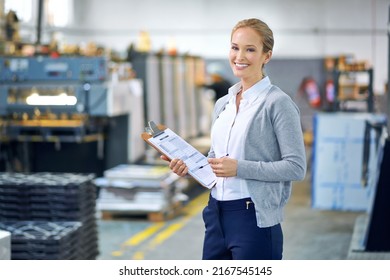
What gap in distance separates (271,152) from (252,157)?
0.06m

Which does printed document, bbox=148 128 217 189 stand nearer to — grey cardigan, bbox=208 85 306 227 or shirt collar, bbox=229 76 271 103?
grey cardigan, bbox=208 85 306 227

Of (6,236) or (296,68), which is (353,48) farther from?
(6,236)

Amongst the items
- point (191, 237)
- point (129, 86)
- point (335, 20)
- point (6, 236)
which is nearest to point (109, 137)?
point (129, 86)

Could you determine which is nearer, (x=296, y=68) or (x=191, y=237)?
(x=191, y=237)

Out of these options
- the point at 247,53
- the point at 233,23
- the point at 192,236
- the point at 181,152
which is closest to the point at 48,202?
the point at 192,236

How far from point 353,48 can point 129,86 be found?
34.9ft

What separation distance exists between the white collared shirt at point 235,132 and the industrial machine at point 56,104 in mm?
4616

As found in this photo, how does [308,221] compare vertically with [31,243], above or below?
below

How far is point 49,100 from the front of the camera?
7246 millimetres

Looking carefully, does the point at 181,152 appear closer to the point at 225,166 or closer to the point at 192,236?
the point at 225,166

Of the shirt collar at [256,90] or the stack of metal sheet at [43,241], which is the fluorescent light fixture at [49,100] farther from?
the shirt collar at [256,90]

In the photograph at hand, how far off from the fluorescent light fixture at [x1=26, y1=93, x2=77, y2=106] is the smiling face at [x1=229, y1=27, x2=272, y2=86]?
470 cm

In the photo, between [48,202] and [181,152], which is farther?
[48,202]
